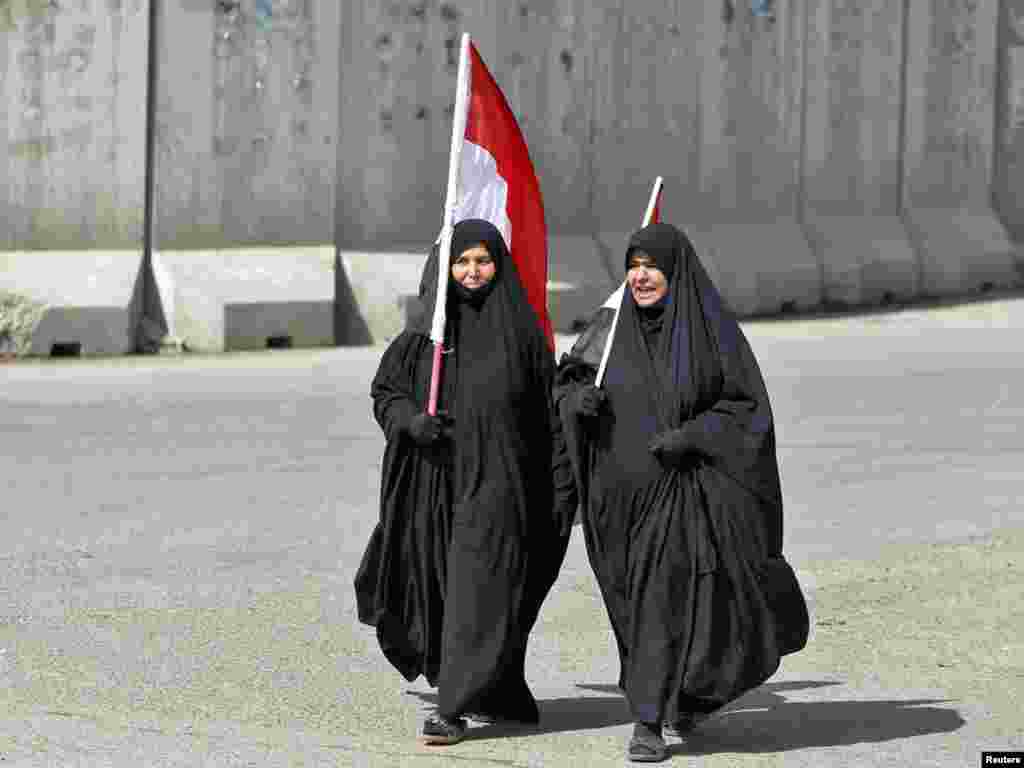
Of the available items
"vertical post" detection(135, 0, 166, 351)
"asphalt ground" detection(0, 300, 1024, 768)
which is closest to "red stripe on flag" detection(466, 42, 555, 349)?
"asphalt ground" detection(0, 300, 1024, 768)

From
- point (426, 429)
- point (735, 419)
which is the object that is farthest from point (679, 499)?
point (426, 429)

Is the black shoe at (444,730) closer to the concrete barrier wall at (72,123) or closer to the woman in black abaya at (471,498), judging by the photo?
the woman in black abaya at (471,498)

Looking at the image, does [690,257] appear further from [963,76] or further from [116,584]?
[963,76]

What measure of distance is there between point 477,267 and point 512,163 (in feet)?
2.87

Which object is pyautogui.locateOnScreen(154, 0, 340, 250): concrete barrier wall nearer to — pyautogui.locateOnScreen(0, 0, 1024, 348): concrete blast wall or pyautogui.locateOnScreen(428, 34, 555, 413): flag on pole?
pyautogui.locateOnScreen(0, 0, 1024, 348): concrete blast wall

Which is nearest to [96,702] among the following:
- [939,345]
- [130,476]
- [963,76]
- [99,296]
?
[130,476]

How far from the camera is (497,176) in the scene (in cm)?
760

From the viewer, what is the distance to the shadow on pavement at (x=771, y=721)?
22.5 ft

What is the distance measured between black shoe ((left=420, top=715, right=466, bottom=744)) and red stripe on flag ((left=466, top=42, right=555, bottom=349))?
1.40m

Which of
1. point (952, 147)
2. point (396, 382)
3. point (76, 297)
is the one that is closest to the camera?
point (396, 382)

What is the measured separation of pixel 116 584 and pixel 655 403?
9.74 feet

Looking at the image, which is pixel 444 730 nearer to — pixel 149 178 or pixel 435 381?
pixel 435 381

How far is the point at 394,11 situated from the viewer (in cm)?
1733

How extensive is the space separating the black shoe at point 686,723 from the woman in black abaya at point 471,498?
0.42m
